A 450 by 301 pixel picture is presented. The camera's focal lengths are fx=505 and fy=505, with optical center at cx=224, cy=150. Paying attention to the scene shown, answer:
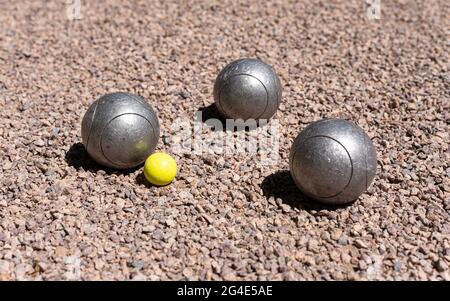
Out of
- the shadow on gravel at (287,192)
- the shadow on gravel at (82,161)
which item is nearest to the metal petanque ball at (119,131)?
the shadow on gravel at (82,161)

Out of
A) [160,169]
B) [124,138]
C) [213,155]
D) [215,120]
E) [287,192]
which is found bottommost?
[287,192]

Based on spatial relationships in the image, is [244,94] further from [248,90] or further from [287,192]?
→ [287,192]

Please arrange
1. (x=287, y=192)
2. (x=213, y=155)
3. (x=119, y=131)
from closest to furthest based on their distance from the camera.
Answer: (x=119, y=131) < (x=287, y=192) < (x=213, y=155)

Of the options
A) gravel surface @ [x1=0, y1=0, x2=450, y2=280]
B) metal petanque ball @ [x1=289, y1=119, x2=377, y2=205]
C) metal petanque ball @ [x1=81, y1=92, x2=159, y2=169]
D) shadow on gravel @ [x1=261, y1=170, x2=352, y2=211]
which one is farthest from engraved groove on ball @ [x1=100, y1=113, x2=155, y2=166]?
metal petanque ball @ [x1=289, y1=119, x2=377, y2=205]

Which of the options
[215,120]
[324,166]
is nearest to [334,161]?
[324,166]

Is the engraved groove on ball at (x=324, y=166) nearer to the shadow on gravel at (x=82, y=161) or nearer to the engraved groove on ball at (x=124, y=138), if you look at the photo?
the engraved groove on ball at (x=124, y=138)

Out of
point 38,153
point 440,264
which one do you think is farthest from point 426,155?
point 38,153

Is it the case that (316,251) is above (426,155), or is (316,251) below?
below
